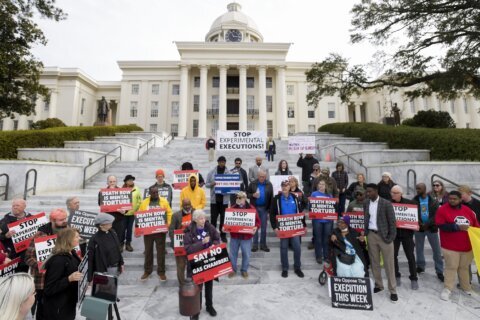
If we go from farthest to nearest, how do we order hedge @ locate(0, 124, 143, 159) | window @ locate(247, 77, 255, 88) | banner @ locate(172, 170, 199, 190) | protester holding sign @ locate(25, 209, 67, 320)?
window @ locate(247, 77, 255, 88) → hedge @ locate(0, 124, 143, 159) → banner @ locate(172, 170, 199, 190) → protester holding sign @ locate(25, 209, 67, 320)

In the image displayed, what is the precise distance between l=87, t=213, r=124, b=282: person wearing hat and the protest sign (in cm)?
97

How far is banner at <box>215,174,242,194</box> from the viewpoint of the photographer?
20.6ft

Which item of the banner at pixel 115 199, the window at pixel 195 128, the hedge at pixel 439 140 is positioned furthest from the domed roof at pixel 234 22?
the banner at pixel 115 199

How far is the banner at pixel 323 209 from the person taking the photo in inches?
213

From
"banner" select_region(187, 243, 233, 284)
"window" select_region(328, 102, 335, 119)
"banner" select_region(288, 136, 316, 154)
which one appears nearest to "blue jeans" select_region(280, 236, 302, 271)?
"banner" select_region(187, 243, 233, 284)

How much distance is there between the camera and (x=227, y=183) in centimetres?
632

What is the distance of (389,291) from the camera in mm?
4578

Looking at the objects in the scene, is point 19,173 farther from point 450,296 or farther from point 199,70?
point 199,70

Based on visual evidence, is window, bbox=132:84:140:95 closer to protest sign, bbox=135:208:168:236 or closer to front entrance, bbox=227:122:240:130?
front entrance, bbox=227:122:240:130

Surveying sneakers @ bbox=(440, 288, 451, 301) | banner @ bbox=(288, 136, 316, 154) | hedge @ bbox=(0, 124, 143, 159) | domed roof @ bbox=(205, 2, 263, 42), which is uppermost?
domed roof @ bbox=(205, 2, 263, 42)

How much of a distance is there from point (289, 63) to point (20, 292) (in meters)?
47.3

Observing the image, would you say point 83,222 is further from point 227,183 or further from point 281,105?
point 281,105

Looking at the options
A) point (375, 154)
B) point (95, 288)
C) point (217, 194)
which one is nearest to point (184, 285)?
point (95, 288)

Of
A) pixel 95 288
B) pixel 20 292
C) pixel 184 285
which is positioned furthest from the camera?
pixel 184 285
